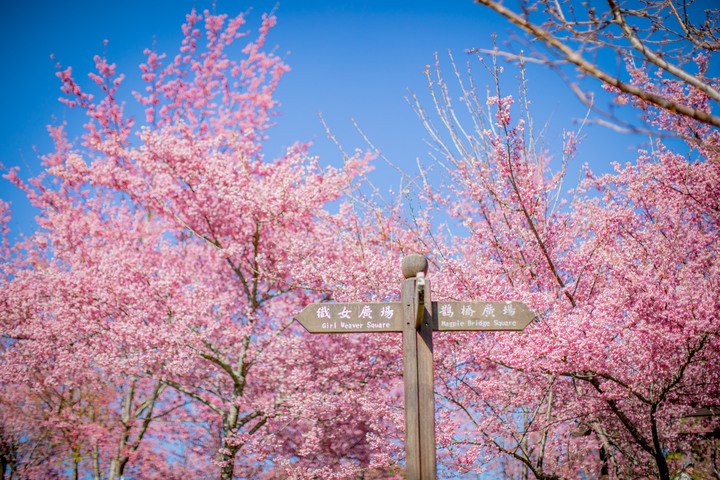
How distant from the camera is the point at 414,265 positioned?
11.1 feet

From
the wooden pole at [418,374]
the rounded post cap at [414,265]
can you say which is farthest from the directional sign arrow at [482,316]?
the rounded post cap at [414,265]

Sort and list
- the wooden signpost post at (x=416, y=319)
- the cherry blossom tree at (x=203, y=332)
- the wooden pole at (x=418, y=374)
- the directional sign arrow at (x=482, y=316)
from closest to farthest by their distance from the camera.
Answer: the wooden pole at (x=418, y=374) < the wooden signpost post at (x=416, y=319) < the directional sign arrow at (x=482, y=316) < the cherry blossom tree at (x=203, y=332)

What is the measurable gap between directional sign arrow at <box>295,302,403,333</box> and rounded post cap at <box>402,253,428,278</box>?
28 centimetres

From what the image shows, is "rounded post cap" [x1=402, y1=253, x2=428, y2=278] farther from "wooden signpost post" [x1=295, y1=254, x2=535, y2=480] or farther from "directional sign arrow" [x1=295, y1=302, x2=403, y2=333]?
"directional sign arrow" [x1=295, y1=302, x2=403, y2=333]

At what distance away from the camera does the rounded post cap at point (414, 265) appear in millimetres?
3369

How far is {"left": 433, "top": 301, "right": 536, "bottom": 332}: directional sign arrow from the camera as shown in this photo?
3.34 meters

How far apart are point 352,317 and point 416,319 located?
1.75 ft

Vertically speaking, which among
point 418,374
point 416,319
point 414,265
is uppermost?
point 414,265

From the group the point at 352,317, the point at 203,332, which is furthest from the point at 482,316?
the point at 203,332

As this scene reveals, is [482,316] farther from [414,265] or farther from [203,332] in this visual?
[203,332]

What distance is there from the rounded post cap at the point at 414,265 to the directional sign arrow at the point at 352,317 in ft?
0.91

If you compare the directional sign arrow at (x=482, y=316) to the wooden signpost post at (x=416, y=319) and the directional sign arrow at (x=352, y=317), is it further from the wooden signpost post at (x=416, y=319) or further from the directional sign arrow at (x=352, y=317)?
the directional sign arrow at (x=352, y=317)

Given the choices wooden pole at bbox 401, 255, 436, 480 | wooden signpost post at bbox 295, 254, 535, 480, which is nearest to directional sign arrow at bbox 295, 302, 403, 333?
wooden signpost post at bbox 295, 254, 535, 480

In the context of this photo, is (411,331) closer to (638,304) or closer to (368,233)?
(638,304)
